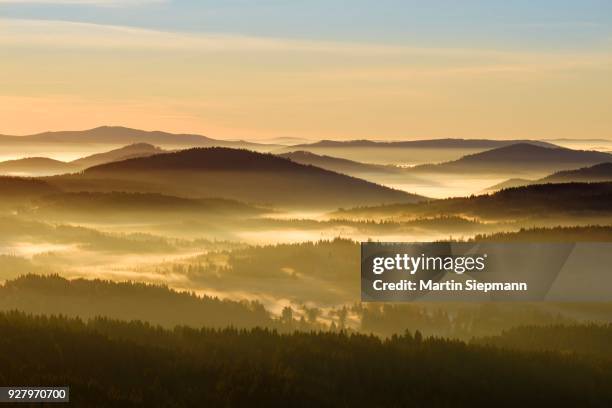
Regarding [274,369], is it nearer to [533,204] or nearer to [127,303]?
[127,303]

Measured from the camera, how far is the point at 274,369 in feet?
111

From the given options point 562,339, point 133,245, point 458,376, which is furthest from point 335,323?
point 133,245

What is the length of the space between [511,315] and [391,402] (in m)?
34.4

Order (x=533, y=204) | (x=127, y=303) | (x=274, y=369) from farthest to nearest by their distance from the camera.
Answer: (x=533, y=204) → (x=127, y=303) → (x=274, y=369)

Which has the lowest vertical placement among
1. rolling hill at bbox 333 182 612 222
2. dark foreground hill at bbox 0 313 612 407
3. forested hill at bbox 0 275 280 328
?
forested hill at bbox 0 275 280 328

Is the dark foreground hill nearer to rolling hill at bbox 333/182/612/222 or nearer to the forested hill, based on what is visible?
the forested hill

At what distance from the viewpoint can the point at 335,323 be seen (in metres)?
57.2

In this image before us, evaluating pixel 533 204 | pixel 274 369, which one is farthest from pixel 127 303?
pixel 533 204

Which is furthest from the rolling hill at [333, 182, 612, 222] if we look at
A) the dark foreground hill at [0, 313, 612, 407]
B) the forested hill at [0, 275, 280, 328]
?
the dark foreground hill at [0, 313, 612, 407]

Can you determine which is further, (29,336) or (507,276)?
(507,276)

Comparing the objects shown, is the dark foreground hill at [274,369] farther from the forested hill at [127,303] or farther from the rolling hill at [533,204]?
the rolling hill at [533,204]

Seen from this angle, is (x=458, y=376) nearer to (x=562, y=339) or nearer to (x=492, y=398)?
(x=492, y=398)

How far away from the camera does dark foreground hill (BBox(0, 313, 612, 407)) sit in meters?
29.7

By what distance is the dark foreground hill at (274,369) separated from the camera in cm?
2974
